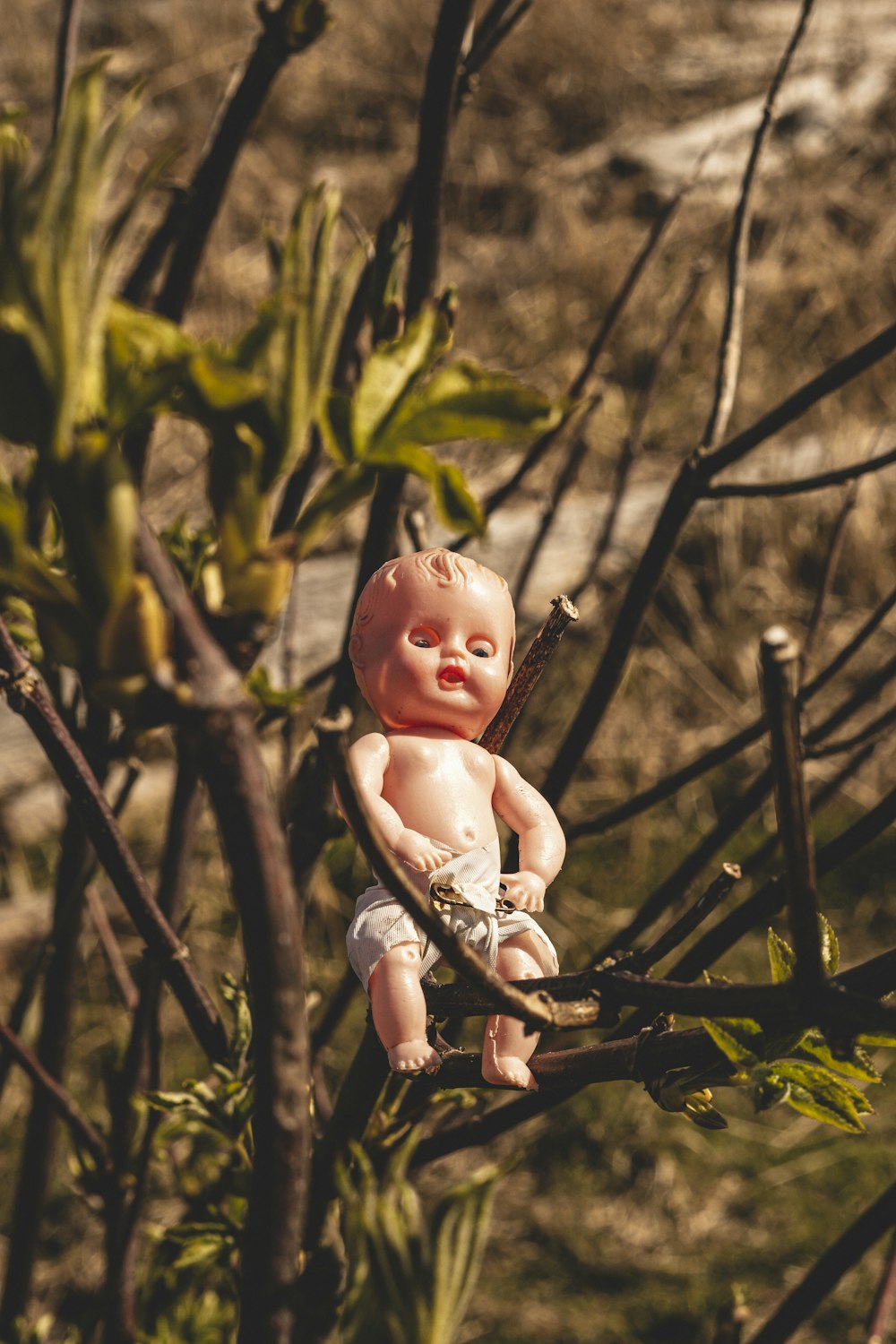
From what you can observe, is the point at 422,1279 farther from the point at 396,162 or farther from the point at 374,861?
the point at 396,162

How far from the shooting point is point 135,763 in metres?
1.05

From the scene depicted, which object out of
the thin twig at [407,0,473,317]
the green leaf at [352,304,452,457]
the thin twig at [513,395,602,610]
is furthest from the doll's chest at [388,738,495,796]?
the thin twig at [513,395,602,610]

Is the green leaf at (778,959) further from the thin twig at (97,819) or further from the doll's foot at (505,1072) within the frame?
A: the thin twig at (97,819)

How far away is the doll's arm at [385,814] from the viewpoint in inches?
22.3

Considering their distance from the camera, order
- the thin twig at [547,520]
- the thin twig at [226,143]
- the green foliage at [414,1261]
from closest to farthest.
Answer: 1. the green foliage at [414,1261]
2. the thin twig at [226,143]
3. the thin twig at [547,520]

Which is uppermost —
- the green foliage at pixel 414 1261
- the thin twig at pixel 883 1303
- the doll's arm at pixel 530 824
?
the doll's arm at pixel 530 824

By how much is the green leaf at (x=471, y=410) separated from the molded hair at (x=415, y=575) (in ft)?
0.64

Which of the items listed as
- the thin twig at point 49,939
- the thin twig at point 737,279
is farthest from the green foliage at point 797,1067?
the thin twig at point 49,939

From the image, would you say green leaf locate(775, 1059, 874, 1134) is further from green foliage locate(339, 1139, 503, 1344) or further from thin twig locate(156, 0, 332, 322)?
thin twig locate(156, 0, 332, 322)

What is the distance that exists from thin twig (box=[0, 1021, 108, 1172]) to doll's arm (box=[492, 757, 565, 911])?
485mm

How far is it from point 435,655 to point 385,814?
81mm

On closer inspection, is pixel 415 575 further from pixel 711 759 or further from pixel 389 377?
pixel 711 759

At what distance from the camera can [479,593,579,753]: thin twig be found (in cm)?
64

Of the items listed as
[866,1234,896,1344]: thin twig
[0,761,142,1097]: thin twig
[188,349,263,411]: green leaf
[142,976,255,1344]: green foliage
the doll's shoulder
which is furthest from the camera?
[0,761,142,1097]: thin twig
